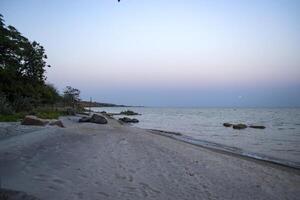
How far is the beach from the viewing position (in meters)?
6.33

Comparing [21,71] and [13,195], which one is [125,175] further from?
[21,71]

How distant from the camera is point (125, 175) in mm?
7855

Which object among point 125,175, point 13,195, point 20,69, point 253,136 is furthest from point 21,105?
point 13,195

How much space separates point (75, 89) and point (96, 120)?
52.1 meters

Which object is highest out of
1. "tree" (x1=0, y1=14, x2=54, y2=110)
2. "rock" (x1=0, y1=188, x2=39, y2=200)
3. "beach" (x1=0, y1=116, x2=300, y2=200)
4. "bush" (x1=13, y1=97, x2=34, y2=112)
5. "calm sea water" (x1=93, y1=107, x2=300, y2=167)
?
"tree" (x1=0, y1=14, x2=54, y2=110)

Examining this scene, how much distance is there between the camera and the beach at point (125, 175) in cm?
633

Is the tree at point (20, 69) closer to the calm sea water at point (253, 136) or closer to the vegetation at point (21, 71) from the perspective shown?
the vegetation at point (21, 71)

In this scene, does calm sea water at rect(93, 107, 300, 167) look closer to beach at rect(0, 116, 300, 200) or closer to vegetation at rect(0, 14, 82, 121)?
beach at rect(0, 116, 300, 200)

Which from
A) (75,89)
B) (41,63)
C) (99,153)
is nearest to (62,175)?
(99,153)

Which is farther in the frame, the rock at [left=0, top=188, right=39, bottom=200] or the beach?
the beach

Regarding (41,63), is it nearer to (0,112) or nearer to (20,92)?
(20,92)

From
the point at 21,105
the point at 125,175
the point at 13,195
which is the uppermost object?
the point at 21,105

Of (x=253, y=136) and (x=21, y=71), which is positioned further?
(x=21, y=71)

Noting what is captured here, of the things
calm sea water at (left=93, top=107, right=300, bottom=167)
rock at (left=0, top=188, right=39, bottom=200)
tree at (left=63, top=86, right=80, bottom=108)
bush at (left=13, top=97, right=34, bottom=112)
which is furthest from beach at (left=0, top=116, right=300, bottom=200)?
tree at (left=63, top=86, right=80, bottom=108)
